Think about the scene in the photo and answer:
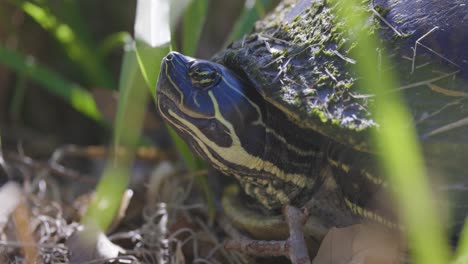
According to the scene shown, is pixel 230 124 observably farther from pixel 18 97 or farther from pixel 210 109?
pixel 18 97

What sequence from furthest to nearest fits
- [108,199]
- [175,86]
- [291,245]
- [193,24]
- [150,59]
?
[193,24] → [108,199] → [150,59] → [175,86] → [291,245]

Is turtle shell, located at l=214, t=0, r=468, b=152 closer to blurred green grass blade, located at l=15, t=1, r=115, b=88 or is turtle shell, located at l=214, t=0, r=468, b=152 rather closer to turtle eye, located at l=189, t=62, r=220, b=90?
turtle eye, located at l=189, t=62, r=220, b=90

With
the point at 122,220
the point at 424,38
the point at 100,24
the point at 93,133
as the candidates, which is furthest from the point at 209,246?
the point at 100,24

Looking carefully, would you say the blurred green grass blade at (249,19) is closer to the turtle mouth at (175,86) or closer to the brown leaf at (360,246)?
the turtle mouth at (175,86)

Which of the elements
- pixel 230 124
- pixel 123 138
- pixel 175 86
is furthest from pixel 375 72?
pixel 123 138

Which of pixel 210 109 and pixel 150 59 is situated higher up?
pixel 150 59

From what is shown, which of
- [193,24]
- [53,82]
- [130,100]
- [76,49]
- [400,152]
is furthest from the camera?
[76,49]

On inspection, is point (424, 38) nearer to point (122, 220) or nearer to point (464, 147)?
point (464, 147)

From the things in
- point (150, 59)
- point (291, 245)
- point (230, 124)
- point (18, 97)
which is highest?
point (18, 97)
